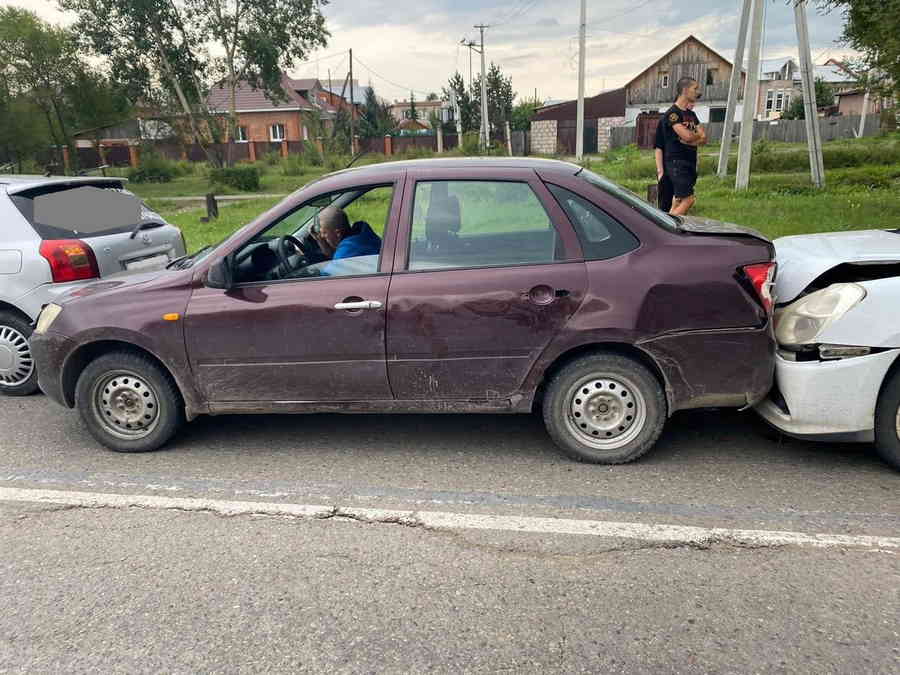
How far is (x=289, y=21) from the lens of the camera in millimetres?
30969

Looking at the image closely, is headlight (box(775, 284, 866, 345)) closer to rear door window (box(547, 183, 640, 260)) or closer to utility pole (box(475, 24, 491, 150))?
rear door window (box(547, 183, 640, 260))

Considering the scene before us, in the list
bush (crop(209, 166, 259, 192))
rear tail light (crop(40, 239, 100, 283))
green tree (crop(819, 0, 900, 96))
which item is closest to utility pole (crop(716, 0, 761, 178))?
green tree (crop(819, 0, 900, 96))

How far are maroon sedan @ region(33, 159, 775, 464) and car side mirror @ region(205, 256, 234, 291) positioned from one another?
0.04 ft

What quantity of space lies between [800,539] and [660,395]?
3.34 ft

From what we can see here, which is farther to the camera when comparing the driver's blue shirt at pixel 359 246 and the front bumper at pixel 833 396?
the driver's blue shirt at pixel 359 246

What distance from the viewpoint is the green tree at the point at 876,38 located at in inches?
321

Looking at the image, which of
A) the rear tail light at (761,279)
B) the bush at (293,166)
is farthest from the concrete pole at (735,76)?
the bush at (293,166)

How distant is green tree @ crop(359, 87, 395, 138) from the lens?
4855cm

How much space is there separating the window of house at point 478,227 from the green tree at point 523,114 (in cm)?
6040

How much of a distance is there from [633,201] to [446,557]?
2.26 meters

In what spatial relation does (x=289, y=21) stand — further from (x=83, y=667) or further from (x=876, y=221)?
(x=83, y=667)

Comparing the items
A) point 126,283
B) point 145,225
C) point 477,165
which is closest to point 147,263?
point 145,225

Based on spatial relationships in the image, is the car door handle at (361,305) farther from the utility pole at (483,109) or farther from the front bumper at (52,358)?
the utility pole at (483,109)

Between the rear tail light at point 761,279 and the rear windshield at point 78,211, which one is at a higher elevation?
the rear windshield at point 78,211
